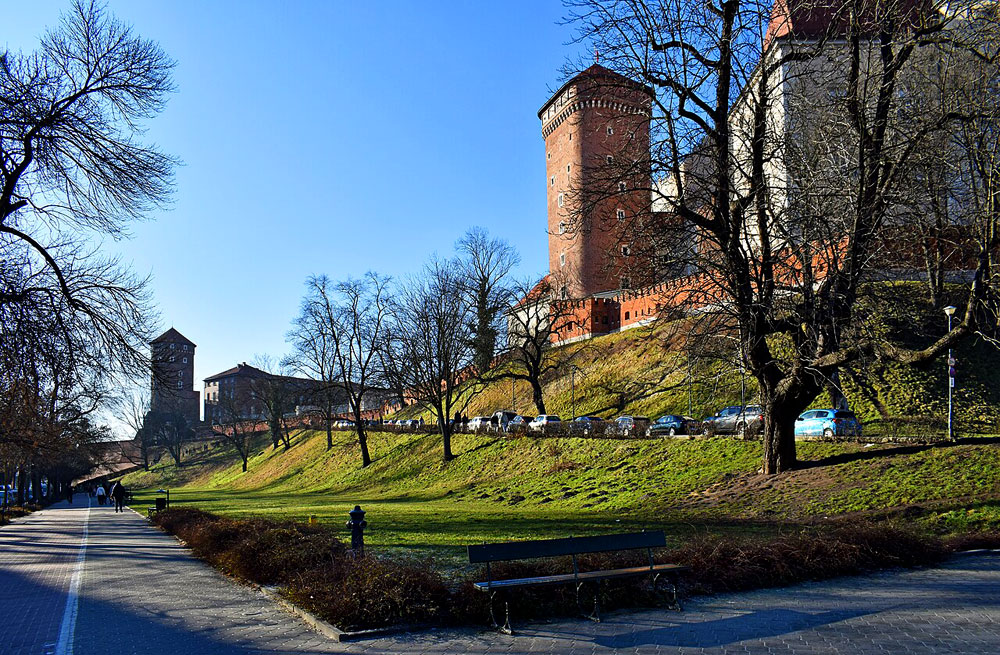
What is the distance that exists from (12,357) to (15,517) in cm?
2989

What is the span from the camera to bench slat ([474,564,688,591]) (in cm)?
862

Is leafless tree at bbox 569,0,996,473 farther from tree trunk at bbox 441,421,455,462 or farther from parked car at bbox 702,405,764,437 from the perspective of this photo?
tree trunk at bbox 441,421,455,462

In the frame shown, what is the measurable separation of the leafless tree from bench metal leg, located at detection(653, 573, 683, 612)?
8495 mm

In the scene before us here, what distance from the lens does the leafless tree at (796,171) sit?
15.5 m

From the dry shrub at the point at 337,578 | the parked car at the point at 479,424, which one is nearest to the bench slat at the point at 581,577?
the dry shrub at the point at 337,578

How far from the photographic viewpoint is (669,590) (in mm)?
9492

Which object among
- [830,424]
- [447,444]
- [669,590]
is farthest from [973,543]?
[447,444]

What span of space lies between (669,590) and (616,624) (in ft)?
4.08

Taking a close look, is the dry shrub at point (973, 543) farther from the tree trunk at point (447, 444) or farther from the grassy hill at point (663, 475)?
the tree trunk at point (447, 444)

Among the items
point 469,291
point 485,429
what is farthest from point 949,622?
point 469,291

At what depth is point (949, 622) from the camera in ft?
27.1

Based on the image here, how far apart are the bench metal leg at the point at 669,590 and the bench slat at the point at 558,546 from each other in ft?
1.72

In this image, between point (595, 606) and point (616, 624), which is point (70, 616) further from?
point (616, 624)

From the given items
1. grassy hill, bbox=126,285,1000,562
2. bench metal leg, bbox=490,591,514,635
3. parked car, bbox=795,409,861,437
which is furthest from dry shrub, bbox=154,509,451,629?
parked car, bbox=795,409,861,437
